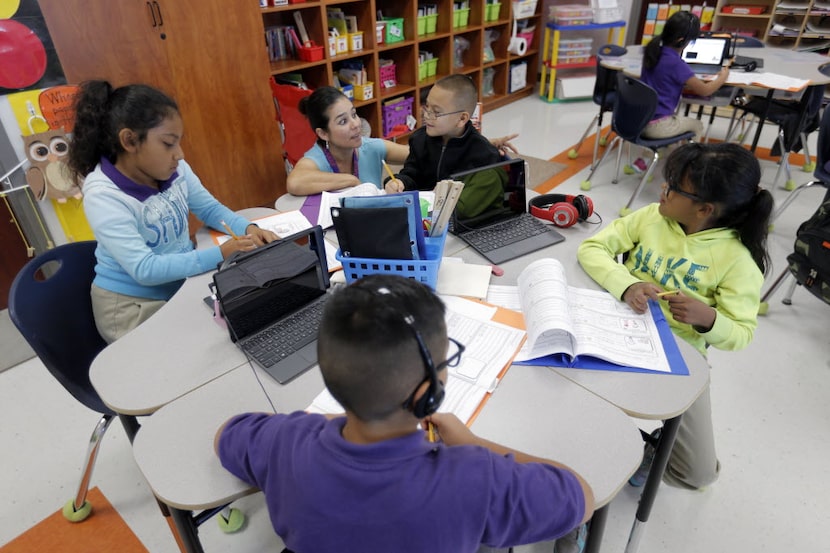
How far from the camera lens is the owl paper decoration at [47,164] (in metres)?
2.18

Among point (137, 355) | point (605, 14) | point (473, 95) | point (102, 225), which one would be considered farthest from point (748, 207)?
point (605, 14)

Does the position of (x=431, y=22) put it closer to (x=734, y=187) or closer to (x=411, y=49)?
(x=411, y=49)

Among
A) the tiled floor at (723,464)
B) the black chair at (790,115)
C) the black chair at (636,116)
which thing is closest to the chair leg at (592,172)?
the black chair at (636,116)

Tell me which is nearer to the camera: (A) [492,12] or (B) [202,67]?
(B) [202,67]

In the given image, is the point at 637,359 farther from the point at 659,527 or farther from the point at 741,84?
the point at 741,84

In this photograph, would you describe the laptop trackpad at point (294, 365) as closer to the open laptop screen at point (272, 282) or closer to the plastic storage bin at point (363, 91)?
the open laptop screen at point (272, 282)

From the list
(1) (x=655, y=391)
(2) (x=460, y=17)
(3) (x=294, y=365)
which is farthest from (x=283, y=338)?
(2) (x=460, y=17)

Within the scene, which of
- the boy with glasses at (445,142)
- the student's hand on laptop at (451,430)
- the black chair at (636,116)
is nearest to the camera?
the student's hand on laptop at (451,430)

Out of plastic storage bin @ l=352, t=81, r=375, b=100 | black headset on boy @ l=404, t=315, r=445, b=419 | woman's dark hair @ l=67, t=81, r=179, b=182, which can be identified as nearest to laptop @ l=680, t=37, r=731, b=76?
plastic storage bin @ l=352, t=81, r=375, b=100

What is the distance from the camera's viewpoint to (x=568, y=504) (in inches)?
28.9

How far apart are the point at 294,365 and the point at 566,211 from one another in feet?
3.16

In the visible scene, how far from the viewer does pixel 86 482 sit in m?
1.53

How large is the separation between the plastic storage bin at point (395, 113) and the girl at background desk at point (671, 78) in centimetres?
187

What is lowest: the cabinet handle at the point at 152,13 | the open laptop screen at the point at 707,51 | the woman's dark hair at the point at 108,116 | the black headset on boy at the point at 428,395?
the open laptop screen at the point at 707,51
